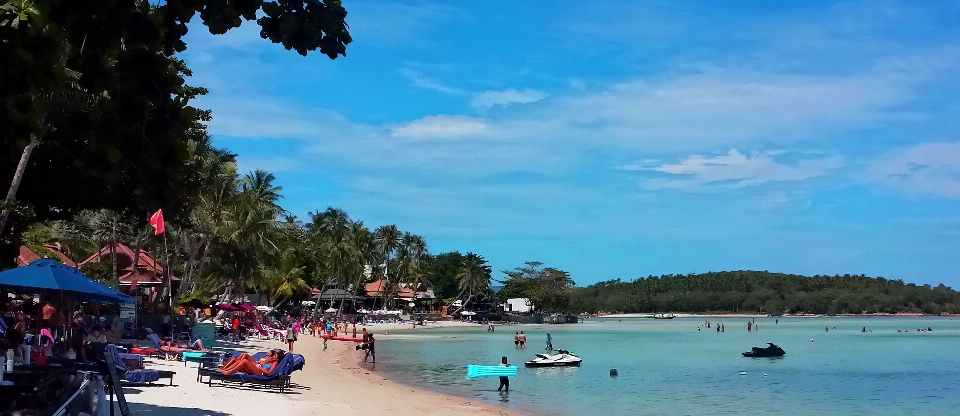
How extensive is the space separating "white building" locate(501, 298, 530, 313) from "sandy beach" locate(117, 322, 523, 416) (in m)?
87.9

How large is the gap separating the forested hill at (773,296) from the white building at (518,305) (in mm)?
44799

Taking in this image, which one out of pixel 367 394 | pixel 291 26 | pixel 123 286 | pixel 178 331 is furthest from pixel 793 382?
pixel 123 286

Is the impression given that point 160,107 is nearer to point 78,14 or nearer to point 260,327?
point 78,14

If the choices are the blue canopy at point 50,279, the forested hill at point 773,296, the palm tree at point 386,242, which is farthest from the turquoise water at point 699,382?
the forested hill at point 773,296

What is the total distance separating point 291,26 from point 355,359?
96.5 ft

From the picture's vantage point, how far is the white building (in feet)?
375

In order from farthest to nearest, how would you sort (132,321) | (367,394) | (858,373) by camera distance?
(858,373) < (132,321) < (367,394)

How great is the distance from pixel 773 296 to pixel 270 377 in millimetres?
176611

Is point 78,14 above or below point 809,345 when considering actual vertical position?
above

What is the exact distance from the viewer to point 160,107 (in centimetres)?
625

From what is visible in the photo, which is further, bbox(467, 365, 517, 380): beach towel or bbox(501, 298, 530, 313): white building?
bbox(501, 298, 530, 313): white building

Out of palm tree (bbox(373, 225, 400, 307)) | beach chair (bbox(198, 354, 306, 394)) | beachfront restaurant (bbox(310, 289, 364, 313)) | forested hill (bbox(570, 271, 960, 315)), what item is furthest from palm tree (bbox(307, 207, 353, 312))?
forested hill (bbox(570, 271, 960, 315))

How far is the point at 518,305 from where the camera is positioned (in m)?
115

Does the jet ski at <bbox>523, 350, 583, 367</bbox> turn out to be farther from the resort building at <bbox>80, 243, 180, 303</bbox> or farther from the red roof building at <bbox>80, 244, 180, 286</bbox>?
the red roof building at <bbox>80, 244, 180, 286</bbox>
